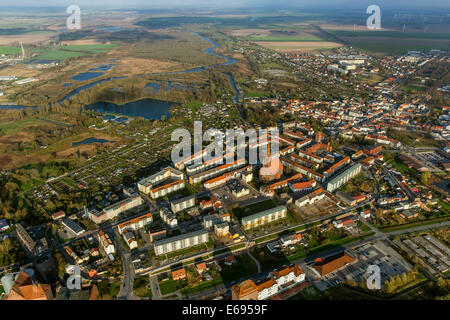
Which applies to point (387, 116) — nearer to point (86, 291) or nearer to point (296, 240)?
point (296, 240)

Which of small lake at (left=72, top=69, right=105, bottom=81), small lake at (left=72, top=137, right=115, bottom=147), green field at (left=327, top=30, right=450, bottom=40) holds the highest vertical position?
green field at (left=327, top=30, right=450, bottom=40)

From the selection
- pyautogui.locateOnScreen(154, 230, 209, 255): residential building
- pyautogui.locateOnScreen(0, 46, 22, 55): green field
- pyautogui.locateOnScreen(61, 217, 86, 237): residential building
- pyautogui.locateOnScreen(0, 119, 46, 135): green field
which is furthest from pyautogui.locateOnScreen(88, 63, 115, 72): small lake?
pyautogui.locateOnScreen(154, 230, 209, 255): residential building

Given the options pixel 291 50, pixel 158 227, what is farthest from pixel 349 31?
pixel 158 227

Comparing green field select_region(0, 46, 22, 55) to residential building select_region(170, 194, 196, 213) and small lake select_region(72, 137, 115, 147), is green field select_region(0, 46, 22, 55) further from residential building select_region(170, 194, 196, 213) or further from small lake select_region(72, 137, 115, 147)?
residential building select_region(170, 194, 196, 213)

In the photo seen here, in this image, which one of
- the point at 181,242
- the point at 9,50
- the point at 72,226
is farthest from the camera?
the point at 9,50

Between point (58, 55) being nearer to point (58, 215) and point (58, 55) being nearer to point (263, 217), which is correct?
point (58, 215)

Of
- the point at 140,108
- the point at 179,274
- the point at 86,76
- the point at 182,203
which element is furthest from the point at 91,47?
the point at 179,274
